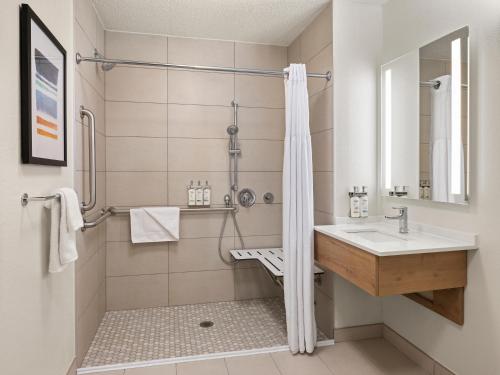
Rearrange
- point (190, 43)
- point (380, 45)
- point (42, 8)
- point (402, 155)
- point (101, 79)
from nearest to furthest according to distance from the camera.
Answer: point (42, 8), point (402, 155), point (380, 45), point (101, 79), point (190, 43)

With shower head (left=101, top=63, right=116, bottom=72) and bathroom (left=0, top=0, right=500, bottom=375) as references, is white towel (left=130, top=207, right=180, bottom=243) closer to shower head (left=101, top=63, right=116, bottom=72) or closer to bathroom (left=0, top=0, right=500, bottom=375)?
bathroom (left=0, top=0, right=500, bottom=375)

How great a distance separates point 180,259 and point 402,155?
214 cm

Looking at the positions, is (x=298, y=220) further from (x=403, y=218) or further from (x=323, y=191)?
(x=403, y=218)

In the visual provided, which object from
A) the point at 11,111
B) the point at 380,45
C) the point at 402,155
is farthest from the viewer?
the point at 380,45

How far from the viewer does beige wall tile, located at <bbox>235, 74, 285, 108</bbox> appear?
342 centimetres

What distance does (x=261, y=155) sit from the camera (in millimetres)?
3486

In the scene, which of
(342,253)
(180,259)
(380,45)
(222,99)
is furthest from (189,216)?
(380,45)

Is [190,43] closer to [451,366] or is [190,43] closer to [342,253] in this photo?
[342,253]

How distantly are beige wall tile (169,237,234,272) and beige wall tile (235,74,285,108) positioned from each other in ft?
4.48

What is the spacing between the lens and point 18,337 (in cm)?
141

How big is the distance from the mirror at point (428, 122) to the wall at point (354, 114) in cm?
11

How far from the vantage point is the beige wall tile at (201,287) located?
3.33 m

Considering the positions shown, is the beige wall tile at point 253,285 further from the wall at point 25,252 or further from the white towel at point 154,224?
the wall at point 25,252

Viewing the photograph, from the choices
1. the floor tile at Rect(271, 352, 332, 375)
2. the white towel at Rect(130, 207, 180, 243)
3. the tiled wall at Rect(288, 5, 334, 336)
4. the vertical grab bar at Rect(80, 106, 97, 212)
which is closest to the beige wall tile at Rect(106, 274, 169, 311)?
the white towel at Rect(130, 207, 180, 243)
